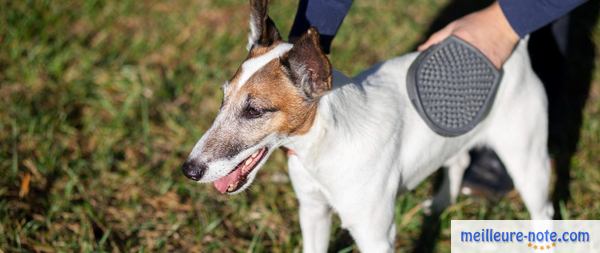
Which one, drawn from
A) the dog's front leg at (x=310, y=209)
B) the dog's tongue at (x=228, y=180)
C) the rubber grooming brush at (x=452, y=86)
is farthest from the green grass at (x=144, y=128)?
the rubber grooming brush at (x=452, y=86)

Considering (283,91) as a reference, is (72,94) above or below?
below

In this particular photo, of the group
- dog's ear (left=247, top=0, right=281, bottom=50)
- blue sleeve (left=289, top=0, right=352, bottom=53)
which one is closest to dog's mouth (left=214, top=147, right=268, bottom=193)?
dog's ear (left=247, top=0, right=281, bottom=50)

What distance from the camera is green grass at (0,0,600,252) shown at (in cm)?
468

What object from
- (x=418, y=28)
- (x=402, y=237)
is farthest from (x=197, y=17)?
(x=402, y=237)

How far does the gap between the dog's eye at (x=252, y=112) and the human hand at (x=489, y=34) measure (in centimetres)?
125

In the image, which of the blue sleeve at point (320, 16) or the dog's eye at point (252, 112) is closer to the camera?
the dog's eye at point (252, 112)

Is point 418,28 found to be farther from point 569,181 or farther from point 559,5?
point 559,5

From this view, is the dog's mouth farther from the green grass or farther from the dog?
the green grass

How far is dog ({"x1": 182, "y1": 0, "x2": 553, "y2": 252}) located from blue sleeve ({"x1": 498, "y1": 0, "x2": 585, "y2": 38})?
15 cm

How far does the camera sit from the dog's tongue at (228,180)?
3.45 m

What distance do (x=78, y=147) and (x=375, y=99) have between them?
9.03 ft

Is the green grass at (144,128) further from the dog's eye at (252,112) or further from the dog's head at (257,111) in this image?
the dog's eye at (252,112)

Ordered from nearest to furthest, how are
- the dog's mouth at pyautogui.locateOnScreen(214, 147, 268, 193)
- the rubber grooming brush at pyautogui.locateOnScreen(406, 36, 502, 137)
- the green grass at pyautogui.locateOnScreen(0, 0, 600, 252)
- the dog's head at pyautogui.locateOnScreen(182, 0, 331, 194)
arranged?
the dog's head at pyautogui.locateOnScreen(182, 0, 331, 194) < the dog's mouth at pyautogui.locateOnScreen(214, 147, 268, 193) < the rubber grooming brush at pyautogui.locateOnScreen(406, 36, 502, 137) < the green grass at pyautogui.locateOnScreen(0, 0, 600, 252)

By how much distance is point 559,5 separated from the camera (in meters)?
3.93
